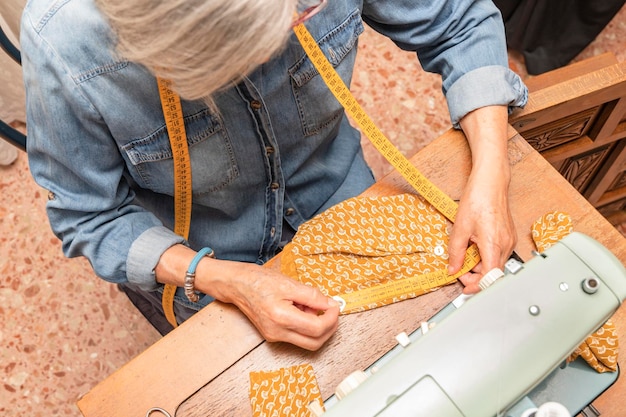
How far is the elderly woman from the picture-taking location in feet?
2.28

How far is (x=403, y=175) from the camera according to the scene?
1057 mm

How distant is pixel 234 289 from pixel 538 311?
499 mm

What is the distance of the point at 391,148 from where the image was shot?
1.09m

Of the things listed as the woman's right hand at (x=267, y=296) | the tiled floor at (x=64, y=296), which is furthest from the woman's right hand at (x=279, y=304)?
the tiled floor at (x=64, y=296)

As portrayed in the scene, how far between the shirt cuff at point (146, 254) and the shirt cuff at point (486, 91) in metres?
0.61

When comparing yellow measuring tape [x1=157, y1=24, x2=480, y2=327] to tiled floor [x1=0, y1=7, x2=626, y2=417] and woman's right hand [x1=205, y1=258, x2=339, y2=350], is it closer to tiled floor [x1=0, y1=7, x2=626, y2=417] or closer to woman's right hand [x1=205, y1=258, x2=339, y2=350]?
woman's right hand [x1=205, y1=258, x2=339, y2=350]

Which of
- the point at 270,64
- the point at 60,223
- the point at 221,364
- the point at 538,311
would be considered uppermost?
the point at 270,64

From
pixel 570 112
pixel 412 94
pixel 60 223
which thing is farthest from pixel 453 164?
pixel 412 94

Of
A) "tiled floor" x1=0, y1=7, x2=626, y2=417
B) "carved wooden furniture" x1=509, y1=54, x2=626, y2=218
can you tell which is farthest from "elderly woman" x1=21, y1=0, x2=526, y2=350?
"tiled floor" x1=0, y1=7, x2=626, y2=417

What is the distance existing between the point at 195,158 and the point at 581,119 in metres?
0.89

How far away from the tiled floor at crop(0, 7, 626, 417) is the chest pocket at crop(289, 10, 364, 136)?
3.61 feet

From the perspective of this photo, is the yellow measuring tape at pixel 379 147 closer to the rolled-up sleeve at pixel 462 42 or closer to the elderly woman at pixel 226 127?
the elderly woman at pixel 226 127

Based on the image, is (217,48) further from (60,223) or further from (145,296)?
(145,296)

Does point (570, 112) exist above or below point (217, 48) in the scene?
below
